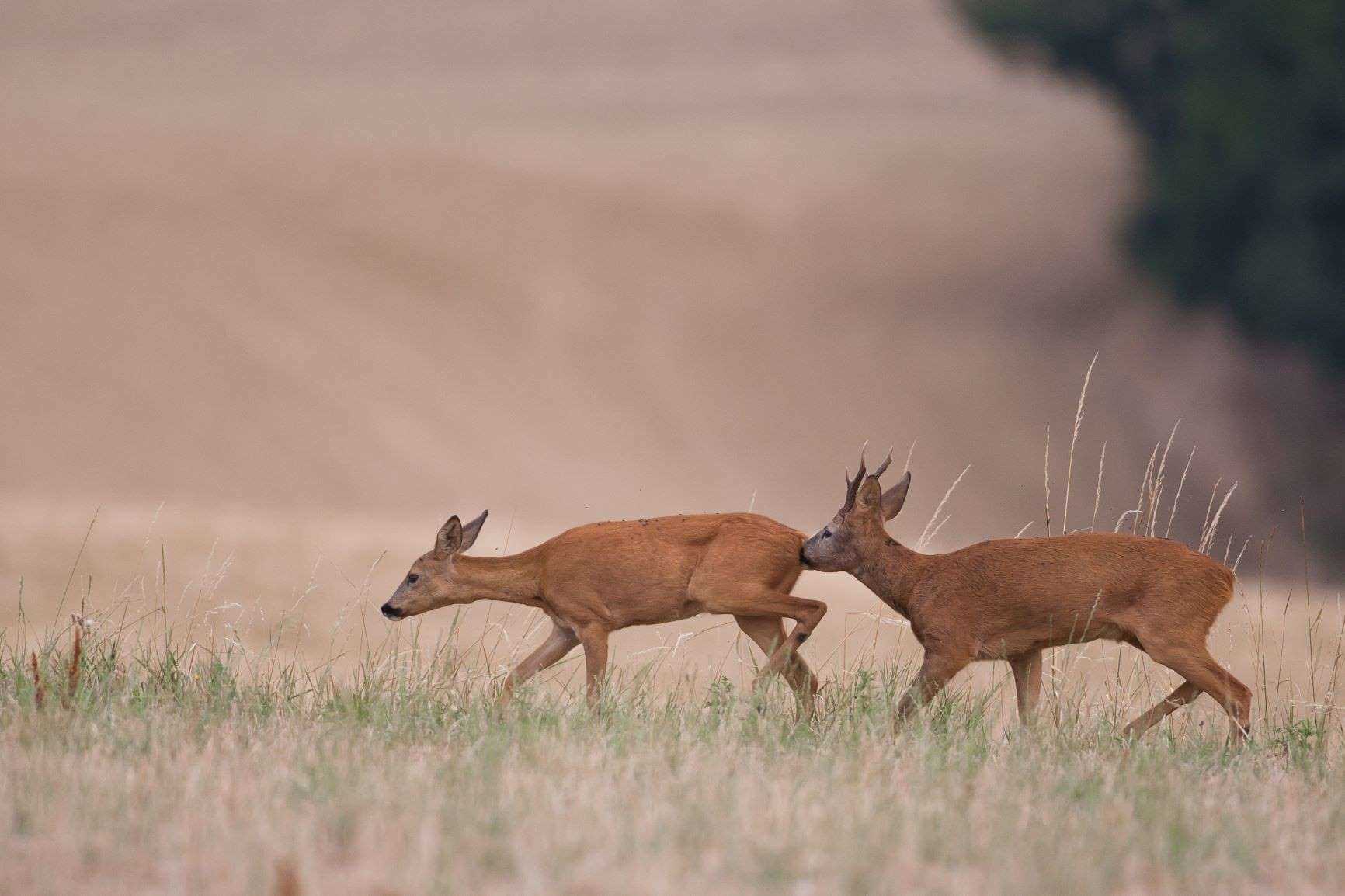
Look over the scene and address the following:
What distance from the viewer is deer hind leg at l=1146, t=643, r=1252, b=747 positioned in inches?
308

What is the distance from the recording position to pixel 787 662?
27.1ft

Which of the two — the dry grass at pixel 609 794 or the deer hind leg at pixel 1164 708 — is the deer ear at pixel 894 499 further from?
the deer hind leg at pixel 1164 708

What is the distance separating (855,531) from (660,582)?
1024 mm

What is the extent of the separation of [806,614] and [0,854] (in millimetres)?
4532

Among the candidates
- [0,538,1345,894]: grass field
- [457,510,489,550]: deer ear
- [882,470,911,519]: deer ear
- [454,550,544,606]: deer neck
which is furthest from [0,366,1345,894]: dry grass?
[882,470,911,519]: deer ear

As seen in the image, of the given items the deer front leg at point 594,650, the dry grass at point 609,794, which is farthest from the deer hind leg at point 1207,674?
the deer front leg at point 594,650

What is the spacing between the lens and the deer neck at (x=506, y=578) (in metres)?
8.95

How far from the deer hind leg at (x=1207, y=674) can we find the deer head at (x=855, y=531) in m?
1.53

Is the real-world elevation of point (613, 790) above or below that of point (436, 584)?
below

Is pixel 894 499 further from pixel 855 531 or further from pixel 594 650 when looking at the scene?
pixel 594 650

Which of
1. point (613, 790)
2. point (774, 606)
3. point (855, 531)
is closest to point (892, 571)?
point (855, 531)

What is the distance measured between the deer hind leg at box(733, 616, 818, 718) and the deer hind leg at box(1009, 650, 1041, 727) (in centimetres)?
101

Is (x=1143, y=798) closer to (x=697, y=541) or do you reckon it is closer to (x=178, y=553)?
(x=697, y=541)

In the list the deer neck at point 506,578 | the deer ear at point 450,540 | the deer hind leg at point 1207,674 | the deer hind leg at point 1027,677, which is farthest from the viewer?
the deer ear at point 450,540
